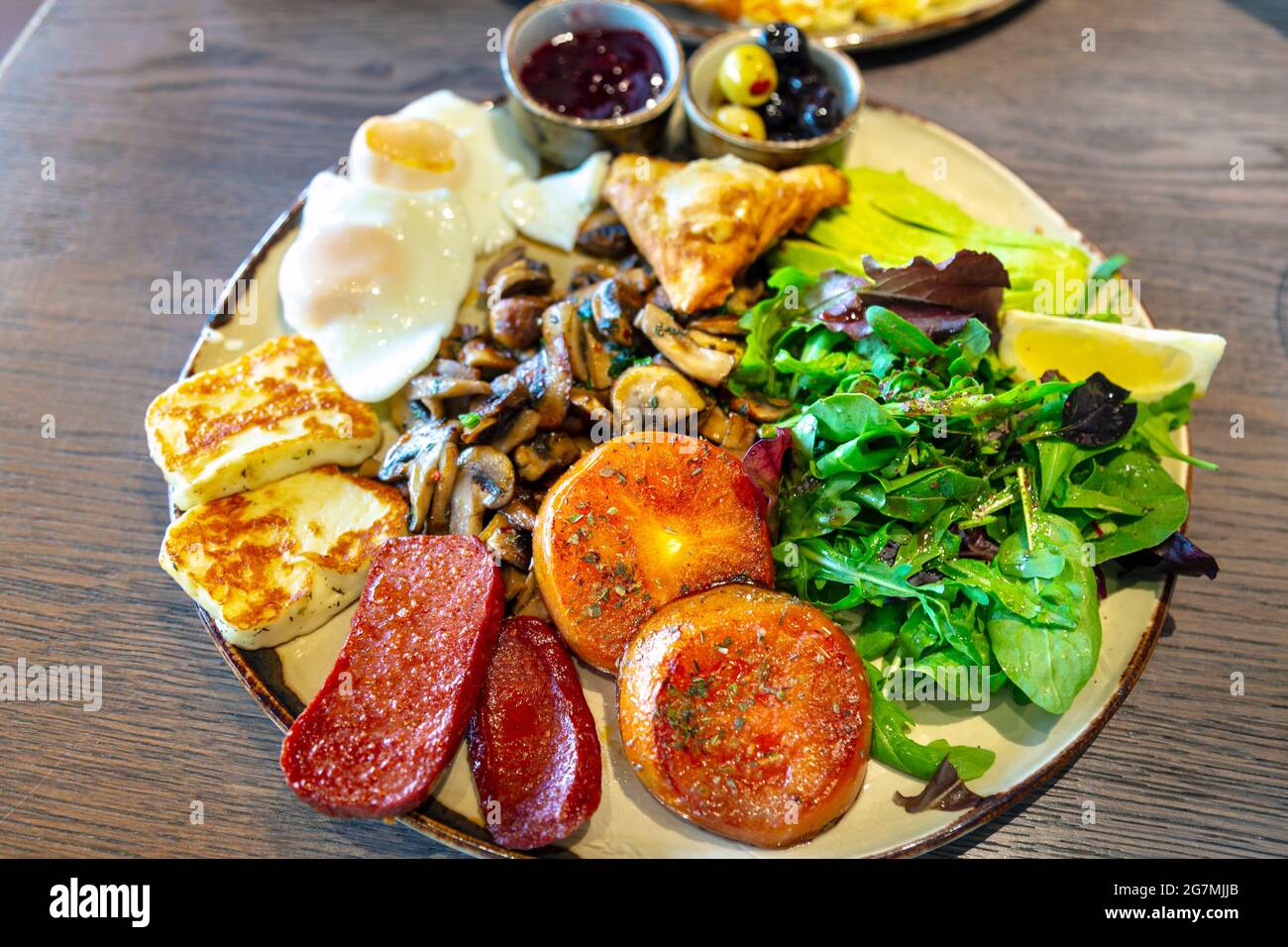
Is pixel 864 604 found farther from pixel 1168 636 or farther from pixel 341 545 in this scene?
pixel 341 545

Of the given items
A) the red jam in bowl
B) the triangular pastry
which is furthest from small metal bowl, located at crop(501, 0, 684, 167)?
the triangular pastry

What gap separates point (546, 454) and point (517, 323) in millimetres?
563

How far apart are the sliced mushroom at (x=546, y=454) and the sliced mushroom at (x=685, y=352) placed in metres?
0.44

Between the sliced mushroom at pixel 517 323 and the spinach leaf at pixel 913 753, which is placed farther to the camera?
the sliced mushroom at pixel 517 323

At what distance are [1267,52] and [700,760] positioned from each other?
5.02 meters

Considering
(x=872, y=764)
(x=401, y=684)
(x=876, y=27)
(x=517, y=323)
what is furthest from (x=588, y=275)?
(x=876, y=27)

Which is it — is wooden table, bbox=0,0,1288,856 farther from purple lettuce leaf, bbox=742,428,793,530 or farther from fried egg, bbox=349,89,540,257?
purple lettuce leaf, bbox=742,428,793,530

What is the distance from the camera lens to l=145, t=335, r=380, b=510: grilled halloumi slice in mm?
2838

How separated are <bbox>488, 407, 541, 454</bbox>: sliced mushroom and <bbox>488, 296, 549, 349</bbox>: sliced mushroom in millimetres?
373

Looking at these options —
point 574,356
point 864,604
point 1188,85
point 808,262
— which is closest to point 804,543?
point 864,604

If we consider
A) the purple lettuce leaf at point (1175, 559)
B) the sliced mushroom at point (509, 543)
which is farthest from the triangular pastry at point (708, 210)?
the purple lettuce leaf at point (1175, 559)

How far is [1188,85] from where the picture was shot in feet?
14.9

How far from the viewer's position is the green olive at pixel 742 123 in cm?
363

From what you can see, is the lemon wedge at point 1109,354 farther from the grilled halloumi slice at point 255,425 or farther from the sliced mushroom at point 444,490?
the grilled halloumi slice at point 255,425
